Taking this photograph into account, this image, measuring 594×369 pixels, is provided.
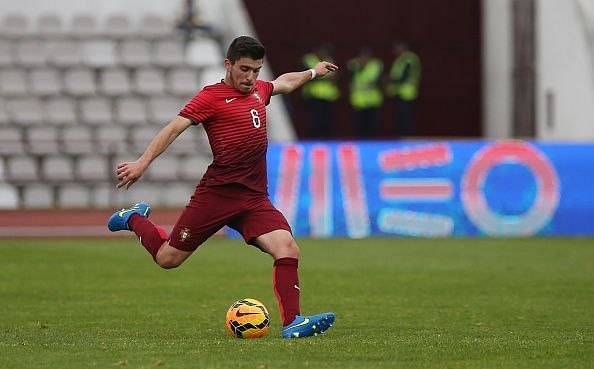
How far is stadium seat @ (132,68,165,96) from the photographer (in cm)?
2842

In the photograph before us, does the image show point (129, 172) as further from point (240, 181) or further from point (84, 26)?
point (84, 26)

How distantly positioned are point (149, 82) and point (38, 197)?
3.67 m

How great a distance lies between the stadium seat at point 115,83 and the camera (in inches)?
1117

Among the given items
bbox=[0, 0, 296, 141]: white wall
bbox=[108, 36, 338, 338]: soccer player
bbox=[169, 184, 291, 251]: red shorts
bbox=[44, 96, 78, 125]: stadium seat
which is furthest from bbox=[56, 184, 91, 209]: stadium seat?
bbox=[169, 184, 291, 251]: red shorts

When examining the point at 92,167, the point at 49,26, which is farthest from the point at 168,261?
the point at 49,26

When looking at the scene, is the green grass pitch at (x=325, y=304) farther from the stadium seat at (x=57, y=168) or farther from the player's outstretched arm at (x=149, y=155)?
the stadium seat at (x=57, y=168)

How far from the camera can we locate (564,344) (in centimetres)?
906

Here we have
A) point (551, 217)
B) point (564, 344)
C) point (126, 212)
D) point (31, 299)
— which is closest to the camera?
point (564, 344)

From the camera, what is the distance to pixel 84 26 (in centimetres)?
2927

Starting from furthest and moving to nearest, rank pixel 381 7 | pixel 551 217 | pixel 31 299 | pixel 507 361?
1. pixel 381 7
2. pixel 551 217
3. pixel 31 299
4. pixel 507 361

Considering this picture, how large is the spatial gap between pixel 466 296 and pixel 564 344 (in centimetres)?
405

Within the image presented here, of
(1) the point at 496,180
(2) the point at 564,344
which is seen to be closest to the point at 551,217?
(1) the point at 496,180

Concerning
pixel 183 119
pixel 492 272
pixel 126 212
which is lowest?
pixel 492 272

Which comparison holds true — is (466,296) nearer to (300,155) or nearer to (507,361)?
(507,361)
